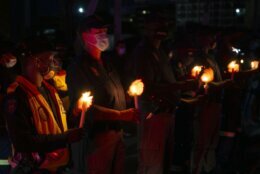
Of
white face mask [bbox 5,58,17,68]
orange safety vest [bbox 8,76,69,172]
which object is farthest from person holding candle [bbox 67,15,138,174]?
white face mask [bbox 5,58,17,68]

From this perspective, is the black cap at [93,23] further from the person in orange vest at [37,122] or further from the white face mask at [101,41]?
the person in orange vest at [37,122]

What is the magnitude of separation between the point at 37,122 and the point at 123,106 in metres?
1.33

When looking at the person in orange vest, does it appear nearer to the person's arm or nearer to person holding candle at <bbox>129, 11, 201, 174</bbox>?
the person's arm

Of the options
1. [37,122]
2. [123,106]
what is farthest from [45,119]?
[123,106]

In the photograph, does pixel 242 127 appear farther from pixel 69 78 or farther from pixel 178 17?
pixel 178 17

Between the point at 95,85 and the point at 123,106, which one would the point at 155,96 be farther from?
the point at 95,85

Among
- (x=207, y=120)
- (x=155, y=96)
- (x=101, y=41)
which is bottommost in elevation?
(x=207, y=120)

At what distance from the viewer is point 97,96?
14.9ft

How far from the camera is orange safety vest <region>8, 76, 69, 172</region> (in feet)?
11.6

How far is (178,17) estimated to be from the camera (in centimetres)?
1766

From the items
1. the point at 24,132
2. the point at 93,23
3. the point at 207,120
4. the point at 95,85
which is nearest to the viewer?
the point at 24,132

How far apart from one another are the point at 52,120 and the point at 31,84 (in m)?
0.32

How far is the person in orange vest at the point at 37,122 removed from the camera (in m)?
3.39

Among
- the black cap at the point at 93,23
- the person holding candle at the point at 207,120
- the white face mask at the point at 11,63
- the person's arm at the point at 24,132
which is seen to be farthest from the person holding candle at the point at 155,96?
the white face mask at the point at 11,63
